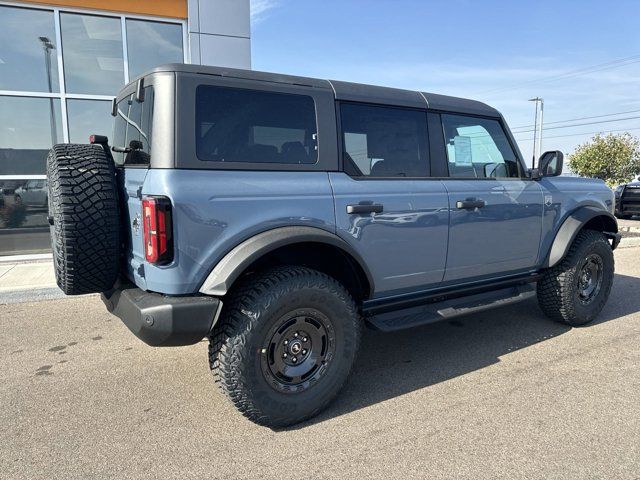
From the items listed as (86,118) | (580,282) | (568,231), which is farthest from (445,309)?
(86,118)

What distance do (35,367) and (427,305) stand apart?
3.14 meters

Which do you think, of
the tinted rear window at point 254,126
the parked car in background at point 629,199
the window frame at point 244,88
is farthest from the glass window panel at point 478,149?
the parked car in background at point 629,199

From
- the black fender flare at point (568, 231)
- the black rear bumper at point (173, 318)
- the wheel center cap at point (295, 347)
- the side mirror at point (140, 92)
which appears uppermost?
the side mirror at point (140, 92)

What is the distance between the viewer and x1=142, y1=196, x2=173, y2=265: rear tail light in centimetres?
227

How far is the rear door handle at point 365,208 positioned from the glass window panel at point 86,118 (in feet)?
22.6

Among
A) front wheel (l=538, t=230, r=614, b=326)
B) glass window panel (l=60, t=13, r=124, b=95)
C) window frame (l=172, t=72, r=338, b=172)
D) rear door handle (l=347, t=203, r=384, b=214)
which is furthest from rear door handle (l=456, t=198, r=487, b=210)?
glass window panel (l=60, t=13, r=124, b=95)

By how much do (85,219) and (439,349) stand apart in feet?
9.68

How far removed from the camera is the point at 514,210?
3.73 meters

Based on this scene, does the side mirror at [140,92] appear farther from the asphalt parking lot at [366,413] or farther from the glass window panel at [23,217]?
the glass window panel at [23,217]

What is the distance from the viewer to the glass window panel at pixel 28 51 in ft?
24.9

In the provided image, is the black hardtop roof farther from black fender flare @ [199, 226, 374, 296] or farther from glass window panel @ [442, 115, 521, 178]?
black fender flare @ [199, 226, 374, 296]

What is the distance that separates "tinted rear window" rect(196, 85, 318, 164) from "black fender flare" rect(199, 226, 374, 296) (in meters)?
0.46

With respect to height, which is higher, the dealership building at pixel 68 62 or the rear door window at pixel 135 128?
the dealership building at pixel 68 62

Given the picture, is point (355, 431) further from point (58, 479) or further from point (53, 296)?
point (53, 296)
